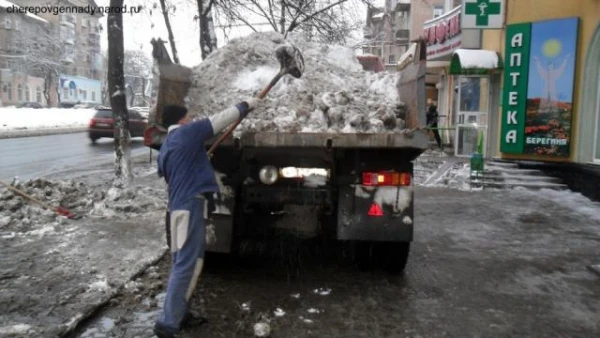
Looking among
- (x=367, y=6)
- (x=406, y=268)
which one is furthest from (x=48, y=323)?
(x=367, y=6)

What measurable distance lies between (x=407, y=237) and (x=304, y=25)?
13304mm

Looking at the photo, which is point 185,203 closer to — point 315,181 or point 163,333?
point 163,333

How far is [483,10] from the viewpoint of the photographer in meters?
13.1

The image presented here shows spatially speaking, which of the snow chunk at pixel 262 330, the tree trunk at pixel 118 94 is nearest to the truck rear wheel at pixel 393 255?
the snow chunk at pixel 262 330

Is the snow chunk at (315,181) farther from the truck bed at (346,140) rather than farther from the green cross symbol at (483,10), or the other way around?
the green cross symbol at (483,10)

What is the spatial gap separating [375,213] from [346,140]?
0.76 meters

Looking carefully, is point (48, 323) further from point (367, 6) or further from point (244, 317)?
point (367, 6)

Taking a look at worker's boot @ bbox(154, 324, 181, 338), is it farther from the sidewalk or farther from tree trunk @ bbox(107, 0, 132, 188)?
tree trunk @ bbox(107, 0, 132, 188)

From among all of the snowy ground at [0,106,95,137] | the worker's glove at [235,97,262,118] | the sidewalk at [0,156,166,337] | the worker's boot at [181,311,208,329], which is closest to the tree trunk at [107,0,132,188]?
the sidewalk at [0,156,166,337]

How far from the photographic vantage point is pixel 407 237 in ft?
16.2

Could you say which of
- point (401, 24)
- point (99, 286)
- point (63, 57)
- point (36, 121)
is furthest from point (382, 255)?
point (63, 57)

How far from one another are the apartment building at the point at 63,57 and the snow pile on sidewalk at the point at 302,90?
51.2 meters

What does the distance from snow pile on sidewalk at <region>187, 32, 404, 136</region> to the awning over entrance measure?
8637 millimetres

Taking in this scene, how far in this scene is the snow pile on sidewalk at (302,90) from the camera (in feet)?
16.2
